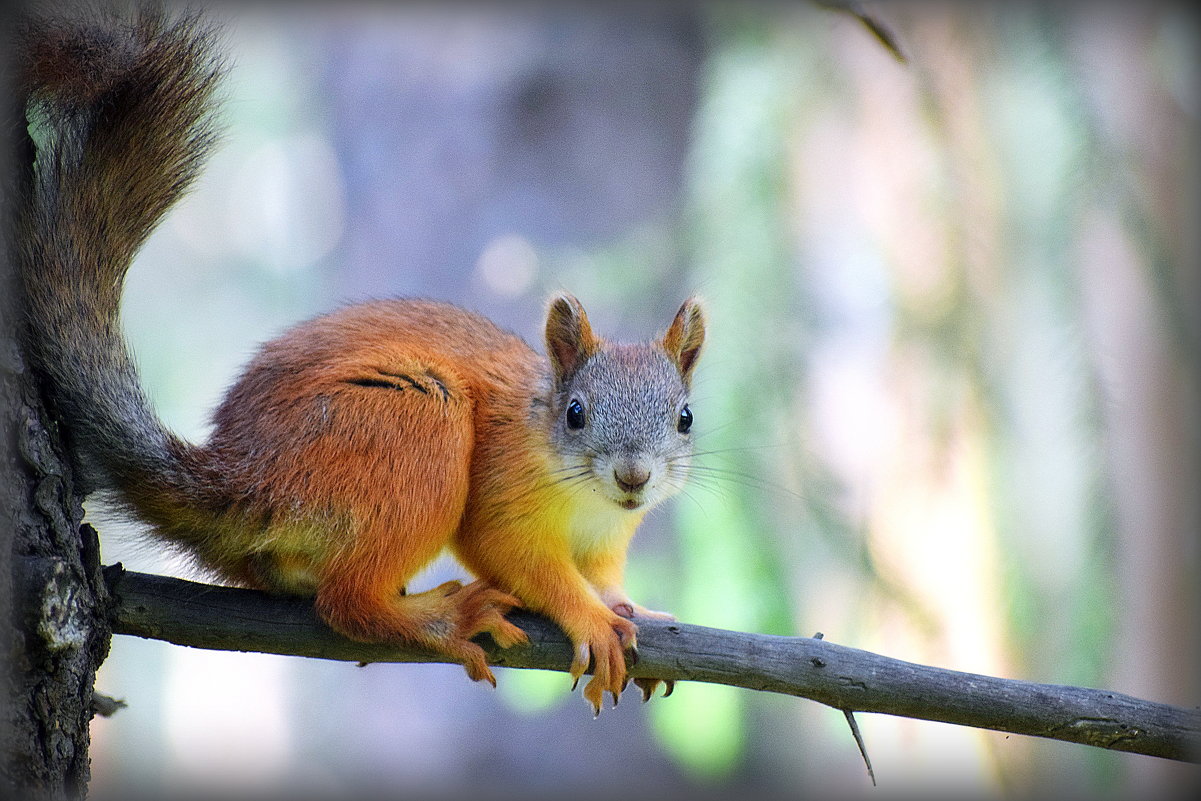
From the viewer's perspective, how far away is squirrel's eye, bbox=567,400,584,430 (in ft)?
5.88

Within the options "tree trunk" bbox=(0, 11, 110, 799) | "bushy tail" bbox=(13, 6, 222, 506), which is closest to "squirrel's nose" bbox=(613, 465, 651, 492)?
"bushy tail" bbox=(13, 6, 222, 506)

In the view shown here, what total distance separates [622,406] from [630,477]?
0.67ft

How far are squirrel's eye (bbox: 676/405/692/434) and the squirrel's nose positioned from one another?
25 centimetres

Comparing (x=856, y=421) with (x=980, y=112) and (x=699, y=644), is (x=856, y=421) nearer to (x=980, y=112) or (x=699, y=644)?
(x=980, y=112)

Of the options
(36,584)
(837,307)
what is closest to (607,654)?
(36,584)

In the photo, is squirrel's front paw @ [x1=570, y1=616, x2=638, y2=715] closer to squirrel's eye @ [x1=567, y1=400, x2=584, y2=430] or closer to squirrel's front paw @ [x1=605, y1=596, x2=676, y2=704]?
squirrel's front paw @ [x1=605, y1=596, x2=676, y2=704]

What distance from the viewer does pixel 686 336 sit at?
1.97 meters

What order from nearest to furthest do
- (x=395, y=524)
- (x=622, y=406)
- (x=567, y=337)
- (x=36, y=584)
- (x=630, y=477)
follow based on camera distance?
(x=36, y=584) < (x=395, y=524) < (x=630, y=477) < (x=622, y=406) < (x=567, y=337)

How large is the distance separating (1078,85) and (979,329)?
525 millimetres

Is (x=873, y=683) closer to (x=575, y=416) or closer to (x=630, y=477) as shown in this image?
(x=630, y=477)

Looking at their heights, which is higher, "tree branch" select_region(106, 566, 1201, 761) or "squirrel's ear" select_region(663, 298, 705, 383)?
"squirrel's ear" select_region(663, 298, 705, 383)

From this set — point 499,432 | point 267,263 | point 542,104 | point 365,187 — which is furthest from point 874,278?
point 267,263

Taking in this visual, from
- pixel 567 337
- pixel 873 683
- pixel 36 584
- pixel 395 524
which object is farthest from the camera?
pixel 567 337

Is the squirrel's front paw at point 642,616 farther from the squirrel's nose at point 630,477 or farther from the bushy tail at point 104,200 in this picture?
the bushy tail at point 104,200
